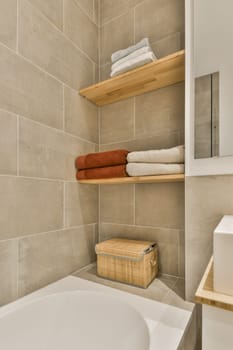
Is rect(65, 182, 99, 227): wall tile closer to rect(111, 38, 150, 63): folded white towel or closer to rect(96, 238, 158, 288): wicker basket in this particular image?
rect(96, 238, 158, 288): wicker basket

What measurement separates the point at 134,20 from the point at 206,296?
1541mm

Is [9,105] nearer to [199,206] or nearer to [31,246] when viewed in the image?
[31,246]

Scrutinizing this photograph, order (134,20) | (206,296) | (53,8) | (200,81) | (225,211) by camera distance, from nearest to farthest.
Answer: (206,296)
(225,211)
(200,81)
(53,8)
(134,20)

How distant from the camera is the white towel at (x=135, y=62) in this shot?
3.49 ft

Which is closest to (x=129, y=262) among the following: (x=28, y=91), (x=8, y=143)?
(x=8, y=143)

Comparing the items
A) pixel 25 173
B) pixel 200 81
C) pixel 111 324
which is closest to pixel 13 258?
pixel 25 173

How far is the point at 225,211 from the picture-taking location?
86 centimetres

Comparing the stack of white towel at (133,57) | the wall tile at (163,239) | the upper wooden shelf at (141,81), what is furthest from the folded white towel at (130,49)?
the wall tile at (163,239)

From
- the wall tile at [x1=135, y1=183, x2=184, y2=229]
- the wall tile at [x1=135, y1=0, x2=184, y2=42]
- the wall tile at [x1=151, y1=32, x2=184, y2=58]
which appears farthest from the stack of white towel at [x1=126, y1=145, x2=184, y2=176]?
the wall tile at [x1=135, y1=0, x2=184, y2=42]

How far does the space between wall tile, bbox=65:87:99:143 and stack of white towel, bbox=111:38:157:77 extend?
27 centimetres

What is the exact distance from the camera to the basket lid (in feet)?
3.39

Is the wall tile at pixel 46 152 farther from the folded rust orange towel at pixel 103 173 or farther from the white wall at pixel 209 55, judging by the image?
the white wall at pixel 209 55

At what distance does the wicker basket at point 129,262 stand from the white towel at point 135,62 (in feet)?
3.09

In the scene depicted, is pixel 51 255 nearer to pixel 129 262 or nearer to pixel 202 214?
pixel 129 262
